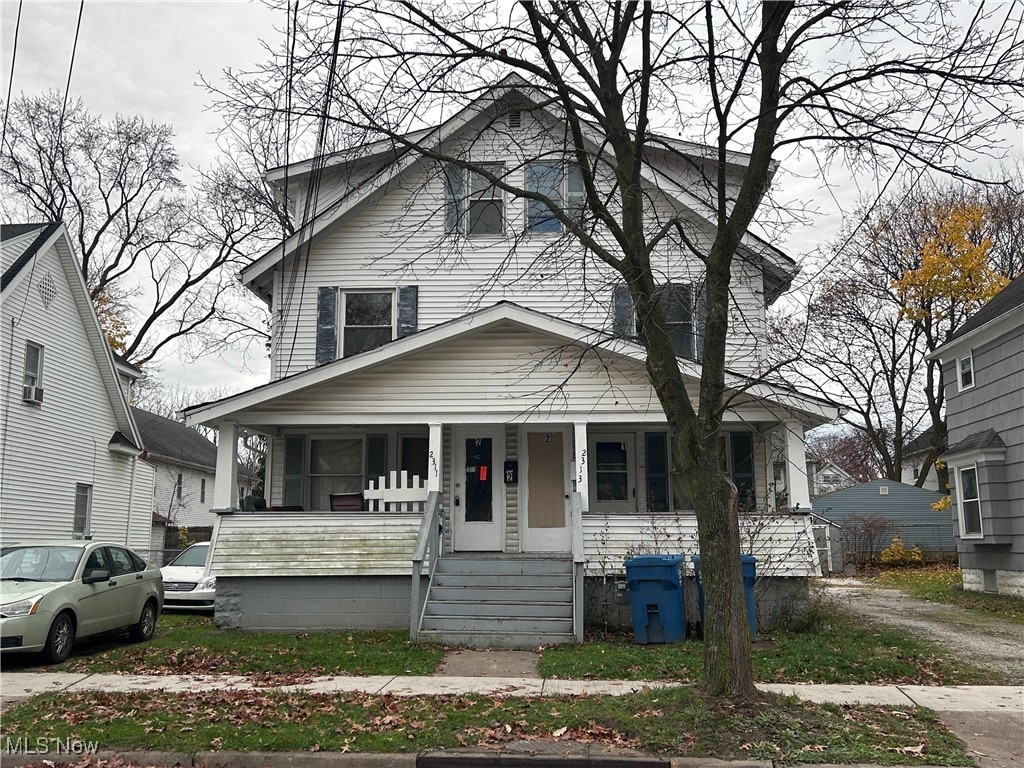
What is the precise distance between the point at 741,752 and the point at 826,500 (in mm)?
32114

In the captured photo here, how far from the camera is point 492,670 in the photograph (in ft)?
34.0

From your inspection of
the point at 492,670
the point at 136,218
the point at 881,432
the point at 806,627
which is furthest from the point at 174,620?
the point at 881,432

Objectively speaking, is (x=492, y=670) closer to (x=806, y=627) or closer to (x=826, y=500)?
(x=806, y=627)

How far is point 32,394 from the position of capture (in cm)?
2066

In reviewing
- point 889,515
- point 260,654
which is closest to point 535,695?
point 260,654

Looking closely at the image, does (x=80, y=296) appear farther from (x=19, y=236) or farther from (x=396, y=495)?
(x=396, y=495)

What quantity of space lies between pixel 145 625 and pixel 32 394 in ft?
32.3

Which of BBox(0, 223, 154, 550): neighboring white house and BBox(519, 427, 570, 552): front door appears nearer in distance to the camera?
BBox(519, 427, 570, 552): front door

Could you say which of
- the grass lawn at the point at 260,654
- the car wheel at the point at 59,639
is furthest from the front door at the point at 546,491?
the car wheel at the point at 59,639

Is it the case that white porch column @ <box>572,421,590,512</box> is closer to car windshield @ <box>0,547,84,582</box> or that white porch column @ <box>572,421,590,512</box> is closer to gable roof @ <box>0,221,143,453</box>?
car windshield @ <box>0,547,84,582</box>

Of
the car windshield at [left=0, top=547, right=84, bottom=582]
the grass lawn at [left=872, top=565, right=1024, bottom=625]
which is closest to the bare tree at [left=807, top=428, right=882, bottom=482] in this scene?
the grass lawn at [left=872, top=565, right=1024, bottom=625]

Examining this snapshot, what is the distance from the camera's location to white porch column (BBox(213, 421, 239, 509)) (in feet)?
47.9

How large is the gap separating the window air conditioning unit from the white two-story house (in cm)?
663

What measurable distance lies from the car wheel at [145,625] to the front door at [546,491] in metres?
6.23
